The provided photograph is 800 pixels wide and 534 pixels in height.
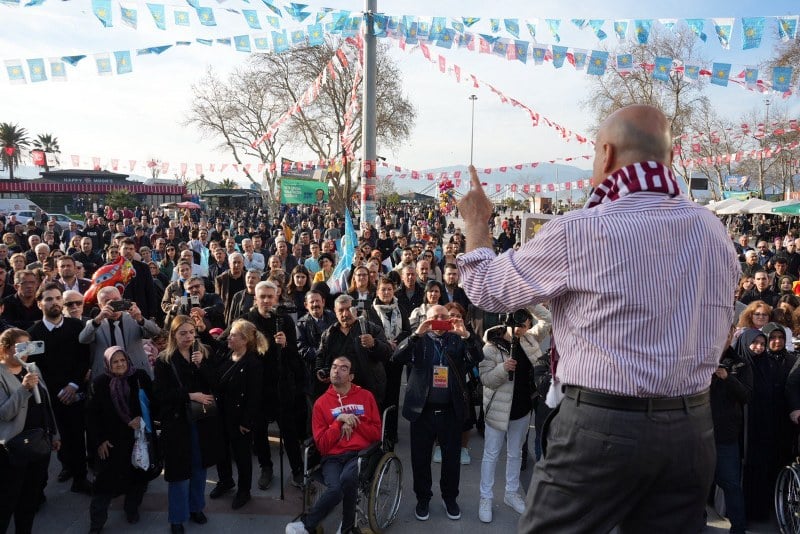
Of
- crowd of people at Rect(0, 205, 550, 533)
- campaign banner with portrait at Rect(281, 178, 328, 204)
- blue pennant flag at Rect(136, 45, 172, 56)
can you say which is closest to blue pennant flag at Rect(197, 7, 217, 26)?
blue pennant flag at Rect(136, 45, 172, 56)

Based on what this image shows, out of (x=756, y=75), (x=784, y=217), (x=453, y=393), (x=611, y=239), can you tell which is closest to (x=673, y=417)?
(x=611, y=239)

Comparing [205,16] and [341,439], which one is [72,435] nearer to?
[341,439]

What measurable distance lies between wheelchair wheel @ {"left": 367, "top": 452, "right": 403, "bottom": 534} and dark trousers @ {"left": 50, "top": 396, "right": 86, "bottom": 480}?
2731 millimetres

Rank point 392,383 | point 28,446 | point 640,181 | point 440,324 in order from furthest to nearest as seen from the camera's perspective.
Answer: point 392,383, point 440,324, point 28,446, point 640,181

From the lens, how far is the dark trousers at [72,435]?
4938mm

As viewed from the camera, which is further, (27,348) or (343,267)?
(343,267)

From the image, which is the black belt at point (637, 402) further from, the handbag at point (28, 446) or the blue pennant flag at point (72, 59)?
the blue pennant flag at point (72, 59)

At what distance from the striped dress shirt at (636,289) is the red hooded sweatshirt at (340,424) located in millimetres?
3042

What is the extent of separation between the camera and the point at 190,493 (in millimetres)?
4461

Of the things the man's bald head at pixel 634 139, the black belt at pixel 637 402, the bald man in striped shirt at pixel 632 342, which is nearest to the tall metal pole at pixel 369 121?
the man's bald head at pixel 634 139

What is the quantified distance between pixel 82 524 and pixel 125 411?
98cm

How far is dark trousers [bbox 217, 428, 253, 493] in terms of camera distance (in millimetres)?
4723

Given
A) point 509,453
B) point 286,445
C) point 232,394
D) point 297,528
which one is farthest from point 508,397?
point 232,394

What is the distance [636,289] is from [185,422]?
12.8 feet
